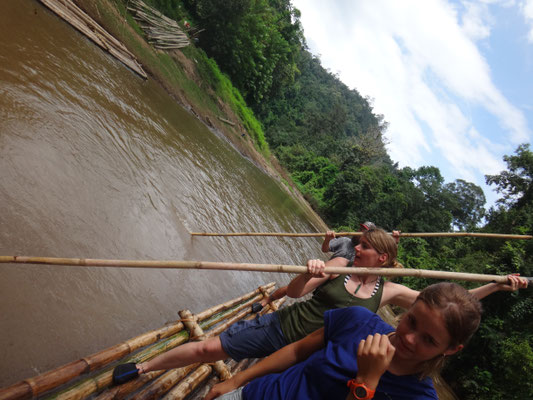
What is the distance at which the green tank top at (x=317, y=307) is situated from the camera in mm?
2301

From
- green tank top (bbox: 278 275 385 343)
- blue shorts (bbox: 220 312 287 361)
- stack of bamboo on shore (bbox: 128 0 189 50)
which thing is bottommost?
blue shorts (bbox: 220 312 287 361)

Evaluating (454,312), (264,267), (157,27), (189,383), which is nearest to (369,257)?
(264,267)

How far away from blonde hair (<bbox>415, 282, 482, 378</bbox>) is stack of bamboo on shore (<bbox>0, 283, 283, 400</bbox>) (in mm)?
1996

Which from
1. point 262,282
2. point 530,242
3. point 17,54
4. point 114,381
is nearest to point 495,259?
point 530,242

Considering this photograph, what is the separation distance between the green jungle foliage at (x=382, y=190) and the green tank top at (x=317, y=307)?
6.57 m

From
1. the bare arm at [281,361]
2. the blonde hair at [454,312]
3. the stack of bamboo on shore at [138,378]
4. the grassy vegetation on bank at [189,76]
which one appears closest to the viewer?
the blonde hair at [454,312]

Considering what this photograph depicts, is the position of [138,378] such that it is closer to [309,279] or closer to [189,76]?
[309,279]

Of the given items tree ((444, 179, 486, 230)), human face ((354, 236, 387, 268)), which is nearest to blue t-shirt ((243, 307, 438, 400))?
human face ((354, 236, 387, 268))

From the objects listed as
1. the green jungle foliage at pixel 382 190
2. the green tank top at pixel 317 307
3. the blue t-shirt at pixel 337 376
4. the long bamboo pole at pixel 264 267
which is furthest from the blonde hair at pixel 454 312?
the green jungle foliage at pixel 382 190

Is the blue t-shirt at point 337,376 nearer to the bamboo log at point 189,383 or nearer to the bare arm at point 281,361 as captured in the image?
the bare arm at point 281,361

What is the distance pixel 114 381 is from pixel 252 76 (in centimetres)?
2301

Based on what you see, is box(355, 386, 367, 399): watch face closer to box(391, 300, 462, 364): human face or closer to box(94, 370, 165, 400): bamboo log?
box(391, 300, 462, 364): human face

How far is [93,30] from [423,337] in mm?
10999

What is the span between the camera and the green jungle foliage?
802 cm
